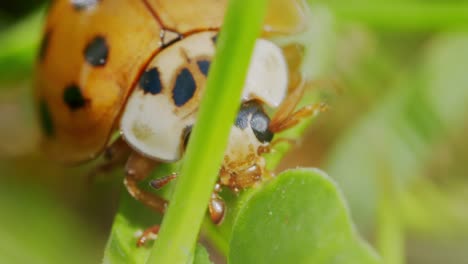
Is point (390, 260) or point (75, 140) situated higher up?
point (75, 140)

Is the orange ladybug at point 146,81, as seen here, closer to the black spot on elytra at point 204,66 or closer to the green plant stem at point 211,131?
the black spot on elytra at point 204,66

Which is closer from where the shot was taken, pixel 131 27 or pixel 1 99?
pixel 131 27

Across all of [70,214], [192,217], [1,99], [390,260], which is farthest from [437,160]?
[192,217]

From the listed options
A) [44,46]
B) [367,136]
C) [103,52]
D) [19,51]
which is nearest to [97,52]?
[103,52]

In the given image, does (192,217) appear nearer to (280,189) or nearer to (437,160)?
(280,189)

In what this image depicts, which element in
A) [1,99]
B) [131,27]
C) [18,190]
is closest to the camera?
[131,27]
